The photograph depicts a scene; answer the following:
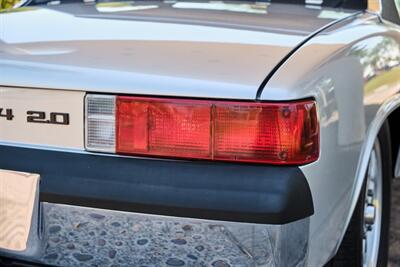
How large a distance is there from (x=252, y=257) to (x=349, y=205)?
17.2 inches

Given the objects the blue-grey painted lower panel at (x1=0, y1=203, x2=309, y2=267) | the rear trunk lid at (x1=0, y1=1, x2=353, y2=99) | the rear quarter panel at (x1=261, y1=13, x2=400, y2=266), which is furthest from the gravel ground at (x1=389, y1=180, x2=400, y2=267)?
the blue-grey painted lower panel at (x1=0, y1=203, x2=309, y2=267)

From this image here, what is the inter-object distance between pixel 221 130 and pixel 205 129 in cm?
5

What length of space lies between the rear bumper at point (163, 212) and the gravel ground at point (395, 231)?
1.60 meters

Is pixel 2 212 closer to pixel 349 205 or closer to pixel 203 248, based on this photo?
pixel 203 248

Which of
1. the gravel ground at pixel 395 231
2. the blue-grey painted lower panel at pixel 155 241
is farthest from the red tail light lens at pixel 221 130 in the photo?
the gravel ground at pixel 395 231

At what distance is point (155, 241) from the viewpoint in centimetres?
175

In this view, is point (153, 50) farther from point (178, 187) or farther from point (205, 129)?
point (178, 187)

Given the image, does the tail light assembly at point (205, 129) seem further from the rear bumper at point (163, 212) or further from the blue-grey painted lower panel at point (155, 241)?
the blue-grey painted lower panel at point (155, 241)

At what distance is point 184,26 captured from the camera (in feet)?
7.11

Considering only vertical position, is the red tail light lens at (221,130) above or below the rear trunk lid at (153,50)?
below

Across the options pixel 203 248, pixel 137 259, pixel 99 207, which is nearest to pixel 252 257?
pixel 203 248

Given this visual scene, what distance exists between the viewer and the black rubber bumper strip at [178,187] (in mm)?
1665

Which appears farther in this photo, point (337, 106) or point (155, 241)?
point (337, 106)

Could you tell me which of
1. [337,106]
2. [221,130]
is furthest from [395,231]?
[221,130]
